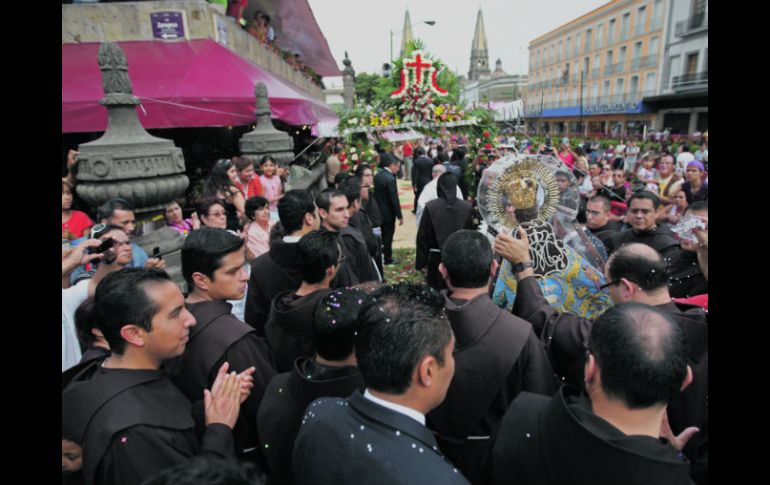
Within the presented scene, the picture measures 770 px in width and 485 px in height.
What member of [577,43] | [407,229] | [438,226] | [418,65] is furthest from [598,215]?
[577,43]

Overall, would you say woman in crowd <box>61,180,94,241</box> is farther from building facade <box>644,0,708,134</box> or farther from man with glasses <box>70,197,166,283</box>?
building facade <box>644,0,708,134</box>

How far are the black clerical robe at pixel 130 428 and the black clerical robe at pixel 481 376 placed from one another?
0.98 metres

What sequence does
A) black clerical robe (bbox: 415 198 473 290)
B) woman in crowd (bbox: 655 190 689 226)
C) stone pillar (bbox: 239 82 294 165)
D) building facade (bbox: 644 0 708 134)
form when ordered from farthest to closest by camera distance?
building facade (bbox: 644 0 708 134), stone pillar (bbox: 239 82 294 165), black clerical robe (bbox: 415 198 473 290), woman in crowd (bbox: 655 190 689 226)

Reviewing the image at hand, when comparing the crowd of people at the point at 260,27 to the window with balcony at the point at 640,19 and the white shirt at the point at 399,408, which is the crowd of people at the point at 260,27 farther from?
the window with balcony at the point at 640,19

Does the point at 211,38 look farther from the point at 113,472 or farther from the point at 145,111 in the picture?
the point at 113,472

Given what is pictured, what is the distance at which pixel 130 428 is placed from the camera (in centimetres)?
141

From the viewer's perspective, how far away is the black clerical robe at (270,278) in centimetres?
301

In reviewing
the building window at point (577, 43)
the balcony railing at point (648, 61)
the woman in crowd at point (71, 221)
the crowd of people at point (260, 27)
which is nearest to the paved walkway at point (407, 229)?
the woman in crowd at point (71, 221)

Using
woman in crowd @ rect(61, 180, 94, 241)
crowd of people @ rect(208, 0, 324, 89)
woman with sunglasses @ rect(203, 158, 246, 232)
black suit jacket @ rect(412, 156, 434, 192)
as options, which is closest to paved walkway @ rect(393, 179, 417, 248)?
black suit jacket @ rect(412, 156, 434, 192)

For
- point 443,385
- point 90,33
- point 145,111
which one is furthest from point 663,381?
point 90,33

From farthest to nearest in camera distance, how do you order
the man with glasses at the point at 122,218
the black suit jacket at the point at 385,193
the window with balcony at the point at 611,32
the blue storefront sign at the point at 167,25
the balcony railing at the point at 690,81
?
the window with balcony at the point at 611,32 → the balcony railing at the point at 690,81 → the blue storefront sign at the point at 167,25 → the black suit jacket at the point at 385,193 → the man with glasses at the point at 122,218

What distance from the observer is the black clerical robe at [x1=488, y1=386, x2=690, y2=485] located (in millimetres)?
1200

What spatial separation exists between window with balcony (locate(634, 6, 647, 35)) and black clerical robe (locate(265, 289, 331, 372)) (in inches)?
1667
